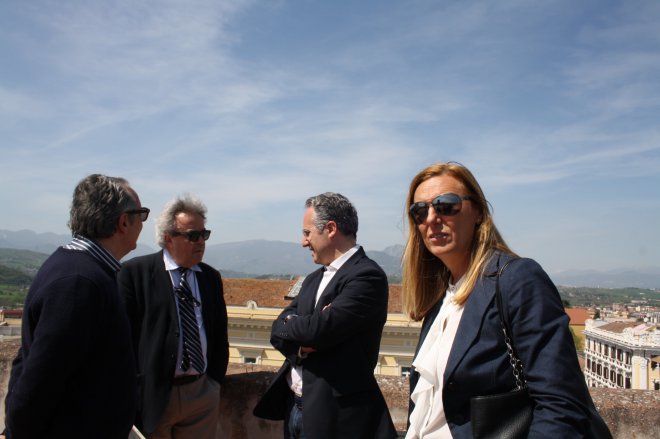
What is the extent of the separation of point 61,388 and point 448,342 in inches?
65.6

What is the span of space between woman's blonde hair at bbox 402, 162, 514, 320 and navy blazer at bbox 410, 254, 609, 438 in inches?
3.3

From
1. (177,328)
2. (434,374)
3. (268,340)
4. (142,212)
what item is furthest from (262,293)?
(434,374)

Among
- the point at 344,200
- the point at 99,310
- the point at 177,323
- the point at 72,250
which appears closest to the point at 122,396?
the point at 99,310

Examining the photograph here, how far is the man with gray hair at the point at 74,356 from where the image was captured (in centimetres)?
219

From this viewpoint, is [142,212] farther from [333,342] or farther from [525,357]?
[525,357]

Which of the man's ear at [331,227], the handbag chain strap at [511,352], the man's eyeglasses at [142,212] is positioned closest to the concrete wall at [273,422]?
the man's ear at [331,227]

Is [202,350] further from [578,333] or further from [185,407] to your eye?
[578,333]

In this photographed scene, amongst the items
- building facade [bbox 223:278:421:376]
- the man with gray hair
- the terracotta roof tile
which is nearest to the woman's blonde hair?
the man with gray hair

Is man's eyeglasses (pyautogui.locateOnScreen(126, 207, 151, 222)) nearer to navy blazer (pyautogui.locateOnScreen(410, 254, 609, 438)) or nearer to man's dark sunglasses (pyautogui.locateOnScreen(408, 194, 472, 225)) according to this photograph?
man's dark sunglasses (pyautogui.locateOnScreen(408, 194, 472, 225))

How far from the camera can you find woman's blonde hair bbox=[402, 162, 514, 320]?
2047 mm

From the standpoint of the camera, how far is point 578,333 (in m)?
98.6

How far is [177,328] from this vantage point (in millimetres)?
3418

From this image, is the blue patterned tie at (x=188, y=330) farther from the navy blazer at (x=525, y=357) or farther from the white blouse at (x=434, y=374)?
the navy blazer at (x=525, y=357)

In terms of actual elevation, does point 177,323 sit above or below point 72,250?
below
